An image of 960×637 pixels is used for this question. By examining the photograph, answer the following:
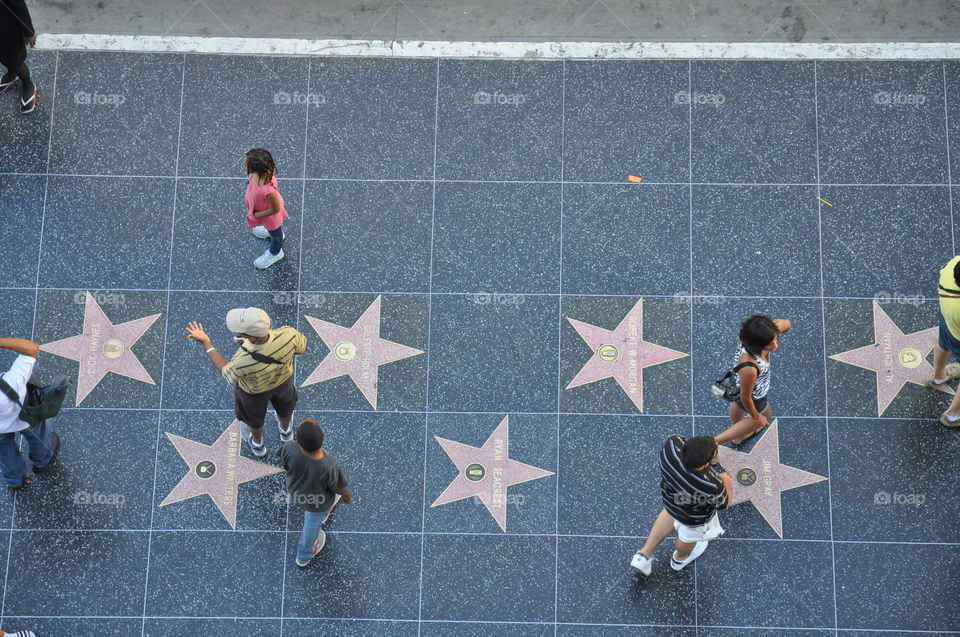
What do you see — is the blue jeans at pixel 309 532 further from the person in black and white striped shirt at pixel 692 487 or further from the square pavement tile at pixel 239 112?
the square pavement tile at pixel 239 112

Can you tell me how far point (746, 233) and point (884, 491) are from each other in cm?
216

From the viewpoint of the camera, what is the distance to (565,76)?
7.34m

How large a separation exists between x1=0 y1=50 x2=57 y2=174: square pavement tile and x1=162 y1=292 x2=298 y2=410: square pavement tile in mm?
1703

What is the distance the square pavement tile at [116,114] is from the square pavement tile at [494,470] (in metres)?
3.14

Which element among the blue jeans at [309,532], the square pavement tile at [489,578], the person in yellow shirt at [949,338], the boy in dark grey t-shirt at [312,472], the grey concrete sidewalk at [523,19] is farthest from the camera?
the grey concrete sidewalk at [523,19]

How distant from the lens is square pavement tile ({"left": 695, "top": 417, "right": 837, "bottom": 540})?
632 cm

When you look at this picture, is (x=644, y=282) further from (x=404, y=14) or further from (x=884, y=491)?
(x=404, y=14)

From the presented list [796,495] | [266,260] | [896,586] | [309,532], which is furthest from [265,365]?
[896,586]

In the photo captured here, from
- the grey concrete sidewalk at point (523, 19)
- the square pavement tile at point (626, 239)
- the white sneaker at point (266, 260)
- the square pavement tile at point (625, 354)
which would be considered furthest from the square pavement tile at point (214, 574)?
the grey concrete sidewalk at point (523, 19)

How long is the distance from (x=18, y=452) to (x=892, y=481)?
20.3ft

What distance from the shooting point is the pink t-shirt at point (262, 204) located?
20.1ft

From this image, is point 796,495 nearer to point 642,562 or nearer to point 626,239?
point 642,562

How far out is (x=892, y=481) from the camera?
6.39m

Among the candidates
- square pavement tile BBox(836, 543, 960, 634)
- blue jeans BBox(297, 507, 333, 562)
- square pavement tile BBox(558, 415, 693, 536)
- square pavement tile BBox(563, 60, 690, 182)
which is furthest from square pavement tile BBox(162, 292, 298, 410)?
square pavement tile BBox(836, 543, 960, 634)
